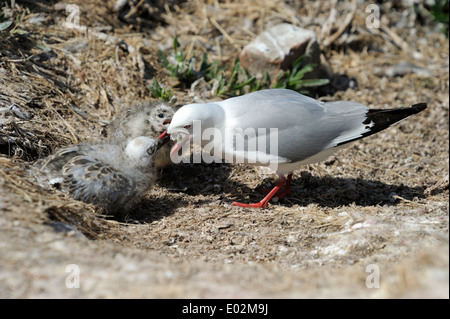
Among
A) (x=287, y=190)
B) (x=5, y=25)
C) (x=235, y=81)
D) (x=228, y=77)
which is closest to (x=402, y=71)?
(x=228, y=77)

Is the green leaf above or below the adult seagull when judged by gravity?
above

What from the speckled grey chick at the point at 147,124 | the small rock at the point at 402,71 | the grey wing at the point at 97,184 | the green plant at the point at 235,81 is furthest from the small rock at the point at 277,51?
the grey wing at the point at 97,184

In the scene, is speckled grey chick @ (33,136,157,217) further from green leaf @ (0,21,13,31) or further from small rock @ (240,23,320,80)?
small rock @ (240,23,320,80)

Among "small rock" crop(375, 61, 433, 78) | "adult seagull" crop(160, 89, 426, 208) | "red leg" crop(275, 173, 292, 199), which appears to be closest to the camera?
"adult seagull" crop(160, 89, 426, 208)

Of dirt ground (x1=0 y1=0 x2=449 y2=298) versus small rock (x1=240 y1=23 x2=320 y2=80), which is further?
small rock (x1=240 y1=23 x2=320 y2=80)

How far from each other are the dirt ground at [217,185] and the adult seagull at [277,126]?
52cm

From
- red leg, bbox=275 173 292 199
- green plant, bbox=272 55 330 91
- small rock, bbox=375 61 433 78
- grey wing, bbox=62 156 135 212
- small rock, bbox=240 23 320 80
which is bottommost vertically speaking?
red leg, bbox=275 173 292 199

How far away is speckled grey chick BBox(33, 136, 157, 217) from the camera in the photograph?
3.82 meters

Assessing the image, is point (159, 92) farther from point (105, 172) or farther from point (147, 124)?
point (105, 172)

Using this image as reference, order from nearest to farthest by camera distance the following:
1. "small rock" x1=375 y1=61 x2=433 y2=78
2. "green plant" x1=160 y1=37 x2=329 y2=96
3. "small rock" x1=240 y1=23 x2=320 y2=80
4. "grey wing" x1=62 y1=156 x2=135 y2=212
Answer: "grey wing" x1=62 y1=156 x2=135 y2=212, "green plant" x1=160 y1=37 x2=329 y2=96, "small rock" x1=240 y1=23 x2=320 y2=80, "small rock" x1=375 y1=61 x2=433 y2=78

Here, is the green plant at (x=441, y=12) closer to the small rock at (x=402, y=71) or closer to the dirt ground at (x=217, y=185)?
the dirt ground at (x=217, y=185)

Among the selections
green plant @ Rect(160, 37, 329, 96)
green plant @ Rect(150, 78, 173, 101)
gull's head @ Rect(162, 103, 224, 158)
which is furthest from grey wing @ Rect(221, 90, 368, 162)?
green plant @ Rect(160, 37, 329, 96)

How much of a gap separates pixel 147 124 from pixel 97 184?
37.7 inches

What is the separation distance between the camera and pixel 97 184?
3.82m
